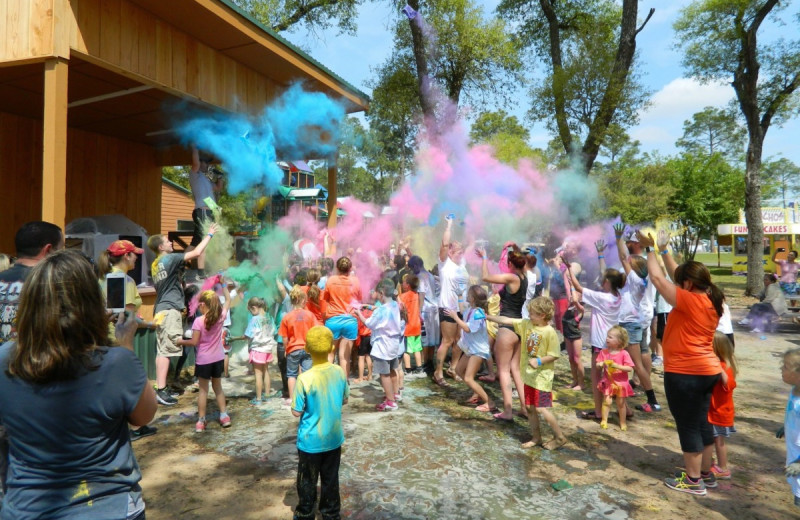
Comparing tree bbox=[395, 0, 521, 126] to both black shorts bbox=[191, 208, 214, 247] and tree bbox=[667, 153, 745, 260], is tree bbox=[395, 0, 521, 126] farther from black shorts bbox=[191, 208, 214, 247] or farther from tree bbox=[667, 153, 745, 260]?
tree bbox=[667, 153, 745, 260]

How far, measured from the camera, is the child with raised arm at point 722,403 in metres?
3.96

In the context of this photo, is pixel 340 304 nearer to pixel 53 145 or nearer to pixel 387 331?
pixel 387 331

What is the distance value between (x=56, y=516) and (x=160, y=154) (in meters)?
12.9

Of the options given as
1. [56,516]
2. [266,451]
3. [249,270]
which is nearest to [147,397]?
[56,516]

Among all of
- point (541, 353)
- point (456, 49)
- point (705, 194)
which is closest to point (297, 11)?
point (456, 49)

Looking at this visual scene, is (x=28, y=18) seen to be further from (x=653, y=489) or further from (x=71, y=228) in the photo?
(x=653, y=489)

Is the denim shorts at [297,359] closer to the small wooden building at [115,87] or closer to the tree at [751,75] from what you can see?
the small wooden building at [115,87]

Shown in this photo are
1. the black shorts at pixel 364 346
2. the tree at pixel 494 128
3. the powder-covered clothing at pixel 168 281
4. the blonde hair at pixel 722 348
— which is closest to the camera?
the blonde hair at pixel 722 348

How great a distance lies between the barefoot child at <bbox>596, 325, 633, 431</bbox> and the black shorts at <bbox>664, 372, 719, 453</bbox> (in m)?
1.32

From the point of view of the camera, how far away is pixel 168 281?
19.3 feet

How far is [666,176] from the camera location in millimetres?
36531

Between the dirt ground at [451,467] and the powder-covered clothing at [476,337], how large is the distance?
2.40 ft

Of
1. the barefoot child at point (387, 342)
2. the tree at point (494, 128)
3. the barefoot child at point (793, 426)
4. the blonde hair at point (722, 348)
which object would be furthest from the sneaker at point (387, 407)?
the tree at point (494, 128)

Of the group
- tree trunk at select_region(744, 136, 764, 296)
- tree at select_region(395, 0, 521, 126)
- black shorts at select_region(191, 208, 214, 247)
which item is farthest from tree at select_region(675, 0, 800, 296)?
black shorts at select_region(191, 208, 214, 247)
